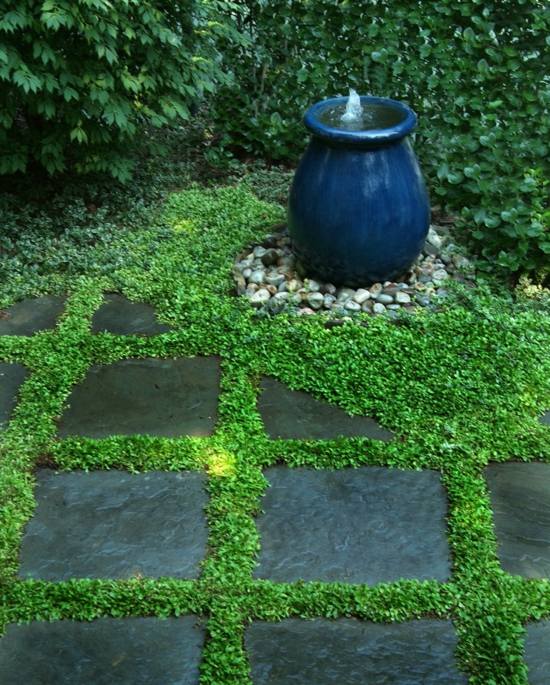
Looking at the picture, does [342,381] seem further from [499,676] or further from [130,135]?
[130,135]

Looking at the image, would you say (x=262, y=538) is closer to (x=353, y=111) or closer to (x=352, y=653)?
(x=352, y=653)

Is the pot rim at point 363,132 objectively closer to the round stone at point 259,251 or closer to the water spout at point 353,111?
the water spout at point 353,111

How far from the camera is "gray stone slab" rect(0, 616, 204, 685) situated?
2.39m

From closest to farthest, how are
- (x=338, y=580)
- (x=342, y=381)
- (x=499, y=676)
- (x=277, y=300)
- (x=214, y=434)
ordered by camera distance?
(x=499, y=676), (x=338, y=580), (x=214, y=434), (x=342, y=381), (x=277, y=300)

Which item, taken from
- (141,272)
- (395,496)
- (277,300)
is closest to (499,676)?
(395,496)

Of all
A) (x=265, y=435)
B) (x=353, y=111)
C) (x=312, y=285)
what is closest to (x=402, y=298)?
(x=312, y=285)

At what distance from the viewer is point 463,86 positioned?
5.04m

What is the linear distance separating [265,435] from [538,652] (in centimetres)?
132

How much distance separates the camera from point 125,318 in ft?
13.7

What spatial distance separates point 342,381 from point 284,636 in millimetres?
1358

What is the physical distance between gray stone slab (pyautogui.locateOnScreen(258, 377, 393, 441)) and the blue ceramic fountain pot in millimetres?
934

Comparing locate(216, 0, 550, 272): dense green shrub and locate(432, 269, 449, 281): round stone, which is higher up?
locate(216, 0, 550, 272): dense green shrub

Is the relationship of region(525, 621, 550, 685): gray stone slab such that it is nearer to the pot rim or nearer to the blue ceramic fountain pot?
the blue ceramic fountain pot

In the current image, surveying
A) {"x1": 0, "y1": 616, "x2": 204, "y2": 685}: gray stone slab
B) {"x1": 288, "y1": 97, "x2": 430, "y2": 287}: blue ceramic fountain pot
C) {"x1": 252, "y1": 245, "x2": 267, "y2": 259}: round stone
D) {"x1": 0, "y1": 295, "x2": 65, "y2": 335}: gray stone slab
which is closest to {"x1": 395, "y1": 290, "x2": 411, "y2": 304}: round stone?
{"x1": 288, "y1": 97, "x2": 430, "y2": 287}: blue ceramic fountain pot
